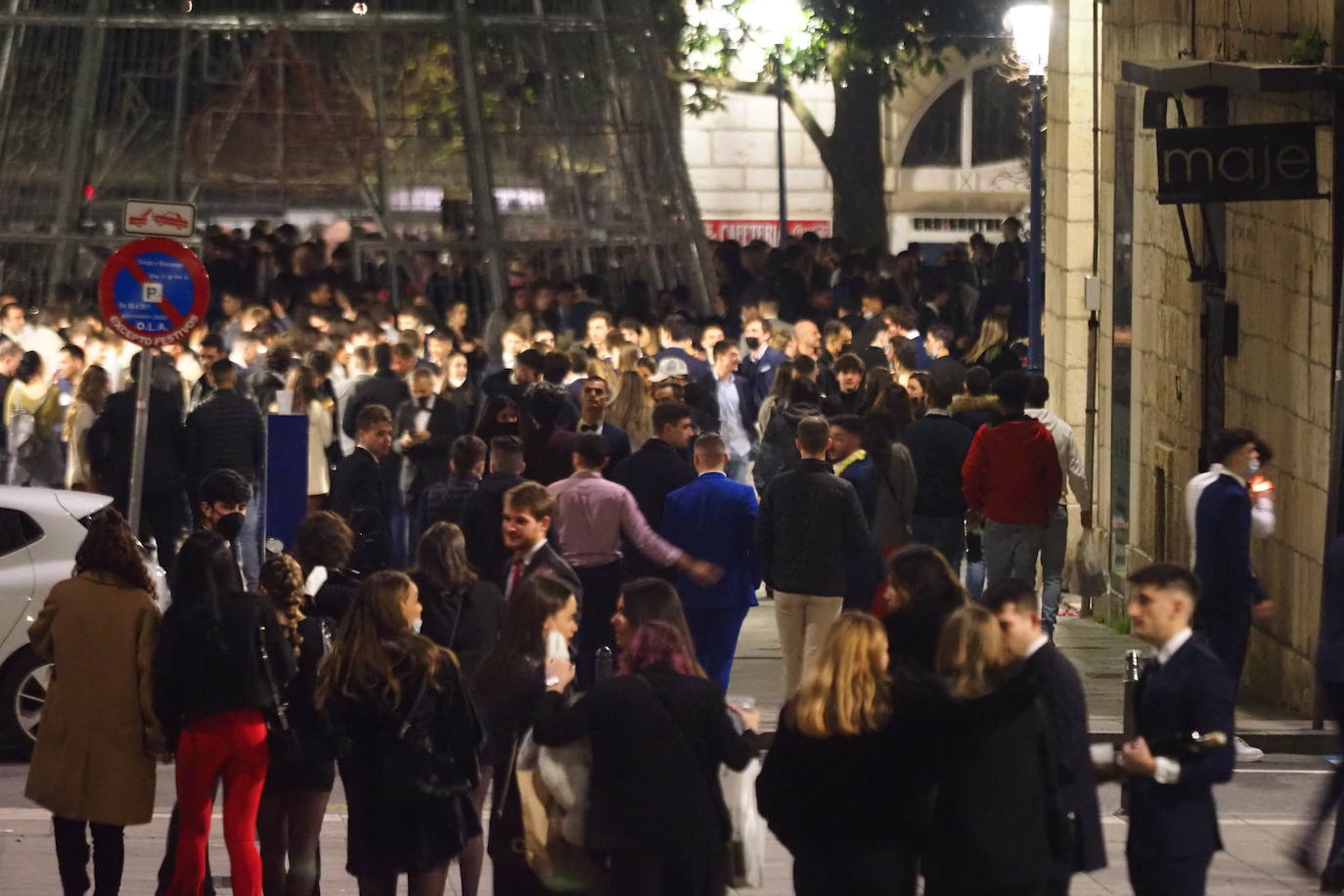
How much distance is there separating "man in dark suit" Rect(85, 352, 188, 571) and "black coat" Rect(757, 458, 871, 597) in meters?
4.72

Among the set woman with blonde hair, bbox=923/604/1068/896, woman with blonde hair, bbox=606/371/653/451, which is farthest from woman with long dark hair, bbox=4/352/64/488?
woman with blonde hair, bbox=923/604/1068/896

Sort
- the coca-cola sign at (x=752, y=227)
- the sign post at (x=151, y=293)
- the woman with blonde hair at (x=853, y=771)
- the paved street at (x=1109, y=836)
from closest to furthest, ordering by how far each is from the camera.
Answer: the woman with blonde hair at (x=853, y=771) → the paved street at (x=1109, y=836) → the sign post at (x=151, y=293) → the coca-cola sign at (x=752, y=227)

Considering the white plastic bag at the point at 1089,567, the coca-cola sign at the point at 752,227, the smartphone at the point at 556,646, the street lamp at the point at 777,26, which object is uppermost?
the street lamp at the point at 777,26

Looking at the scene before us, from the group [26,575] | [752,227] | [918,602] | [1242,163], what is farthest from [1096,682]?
[752,227]

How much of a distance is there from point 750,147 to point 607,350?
104 ft

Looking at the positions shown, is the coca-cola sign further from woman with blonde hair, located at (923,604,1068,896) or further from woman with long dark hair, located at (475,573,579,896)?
woman with blonde hair, located at (923,604,1068,896)

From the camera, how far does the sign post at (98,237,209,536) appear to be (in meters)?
14.0

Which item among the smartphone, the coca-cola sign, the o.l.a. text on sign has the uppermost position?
the o.l.a. text on sign

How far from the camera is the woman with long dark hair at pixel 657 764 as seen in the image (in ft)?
23.6

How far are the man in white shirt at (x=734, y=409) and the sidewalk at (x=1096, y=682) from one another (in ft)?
3.31

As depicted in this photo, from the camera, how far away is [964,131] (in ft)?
164

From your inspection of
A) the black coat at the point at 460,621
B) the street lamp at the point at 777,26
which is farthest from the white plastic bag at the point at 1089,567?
the street lamp at the point at 777,26

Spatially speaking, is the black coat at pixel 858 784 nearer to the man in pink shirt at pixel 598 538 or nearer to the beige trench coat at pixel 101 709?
the beige trench coat at pixel 101 709

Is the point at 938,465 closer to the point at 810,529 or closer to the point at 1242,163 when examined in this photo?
the point at 810,529
